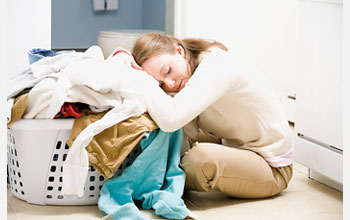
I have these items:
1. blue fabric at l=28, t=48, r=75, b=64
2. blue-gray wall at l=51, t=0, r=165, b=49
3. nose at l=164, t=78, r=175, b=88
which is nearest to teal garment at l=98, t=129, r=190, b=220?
nose at l=164, t=78, r=175, b=88

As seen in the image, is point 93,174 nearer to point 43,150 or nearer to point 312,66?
point 43,150

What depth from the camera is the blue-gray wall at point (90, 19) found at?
430 centimetres

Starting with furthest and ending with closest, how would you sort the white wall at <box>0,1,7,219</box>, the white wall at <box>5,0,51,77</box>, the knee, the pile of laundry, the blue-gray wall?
the blue-gray wall < the white wall at <box>5,0,51,77</box> < the knee < the pile of laundry < the white wall at <box>0,1,7,219</box>

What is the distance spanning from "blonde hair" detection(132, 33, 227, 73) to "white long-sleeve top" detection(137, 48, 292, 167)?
1.9 inches

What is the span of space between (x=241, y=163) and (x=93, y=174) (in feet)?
1.56

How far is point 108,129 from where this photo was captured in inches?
66.2

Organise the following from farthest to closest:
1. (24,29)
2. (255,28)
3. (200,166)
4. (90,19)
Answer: (90,19) < (255,28) < (24,29) < (200,166)

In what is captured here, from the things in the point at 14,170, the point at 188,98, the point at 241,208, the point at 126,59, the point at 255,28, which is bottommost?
the point at 241,208

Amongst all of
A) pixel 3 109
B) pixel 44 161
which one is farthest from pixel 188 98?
pixel 3 109

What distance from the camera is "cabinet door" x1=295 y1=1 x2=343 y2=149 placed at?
1.86 meters

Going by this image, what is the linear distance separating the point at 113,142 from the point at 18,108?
0.31 meters

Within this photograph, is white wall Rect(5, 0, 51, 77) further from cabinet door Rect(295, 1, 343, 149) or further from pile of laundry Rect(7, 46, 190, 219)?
cabinet door Rect(295, 1, 343, 149)

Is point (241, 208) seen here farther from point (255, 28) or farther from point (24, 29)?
point (255, 28)

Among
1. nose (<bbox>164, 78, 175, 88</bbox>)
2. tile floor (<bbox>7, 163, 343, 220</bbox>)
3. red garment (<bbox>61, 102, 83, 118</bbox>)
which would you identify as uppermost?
nose (<bbox>164, 78, 175, 88</bbox>)
